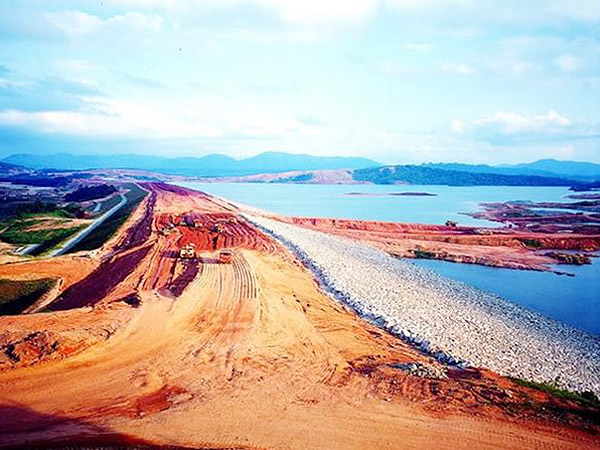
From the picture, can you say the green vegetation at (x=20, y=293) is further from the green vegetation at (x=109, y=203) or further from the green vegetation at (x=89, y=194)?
the green vegetation at (x=89, y=194)

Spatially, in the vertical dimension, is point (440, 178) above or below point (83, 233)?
above

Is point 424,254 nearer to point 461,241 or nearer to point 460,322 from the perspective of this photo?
point 461,241

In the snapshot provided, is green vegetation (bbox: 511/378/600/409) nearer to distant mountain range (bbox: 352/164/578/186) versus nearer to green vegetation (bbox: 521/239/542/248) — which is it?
green vegetation (bbox: 521/239/542/248)

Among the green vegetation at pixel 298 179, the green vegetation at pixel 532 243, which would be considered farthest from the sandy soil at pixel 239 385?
the green vegetation at pixel 298 179

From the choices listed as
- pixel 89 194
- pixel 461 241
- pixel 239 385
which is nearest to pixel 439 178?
pixel 89 194

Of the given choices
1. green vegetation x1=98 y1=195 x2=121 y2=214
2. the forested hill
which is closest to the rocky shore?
green vegetation x1=98 y1=195 x2=121 y2=214
